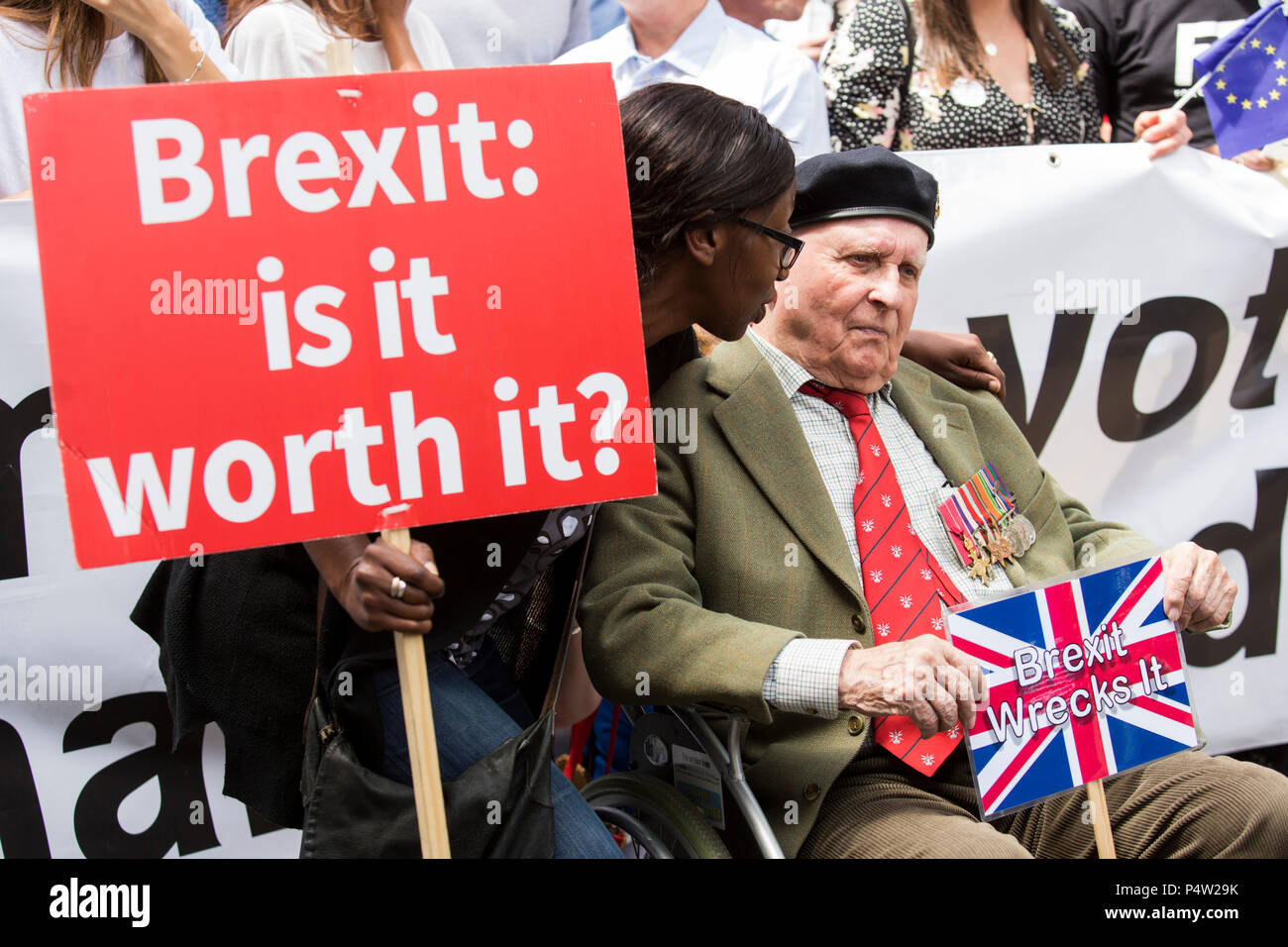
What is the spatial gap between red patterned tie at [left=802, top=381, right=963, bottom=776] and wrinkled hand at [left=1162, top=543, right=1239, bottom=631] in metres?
0.41

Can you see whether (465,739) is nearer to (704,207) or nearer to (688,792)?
(688,792)

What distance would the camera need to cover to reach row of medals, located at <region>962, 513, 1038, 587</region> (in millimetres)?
2590

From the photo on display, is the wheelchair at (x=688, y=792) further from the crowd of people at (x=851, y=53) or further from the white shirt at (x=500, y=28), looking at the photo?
the white shirt at (x=500, y=28)

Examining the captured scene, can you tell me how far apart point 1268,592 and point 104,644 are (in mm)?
3324

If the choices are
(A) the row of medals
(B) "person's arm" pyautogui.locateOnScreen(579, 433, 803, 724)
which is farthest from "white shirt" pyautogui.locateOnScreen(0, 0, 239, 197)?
(A) the row of medals

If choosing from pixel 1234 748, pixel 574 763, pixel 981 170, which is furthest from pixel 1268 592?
pixel 574 763

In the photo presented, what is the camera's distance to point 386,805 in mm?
1877

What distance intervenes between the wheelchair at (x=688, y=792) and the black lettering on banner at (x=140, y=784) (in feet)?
3.78

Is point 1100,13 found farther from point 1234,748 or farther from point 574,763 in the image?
point 574,763

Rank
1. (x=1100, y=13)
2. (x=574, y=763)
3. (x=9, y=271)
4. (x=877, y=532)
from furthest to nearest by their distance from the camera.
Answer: (x=1100, y=13) → (x=574, y=763) → (x=9, y=271) → (x=877, y=532)

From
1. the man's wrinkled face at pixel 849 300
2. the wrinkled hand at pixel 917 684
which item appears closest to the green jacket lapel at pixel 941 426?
the man's wrinkled face at pixel 849 300

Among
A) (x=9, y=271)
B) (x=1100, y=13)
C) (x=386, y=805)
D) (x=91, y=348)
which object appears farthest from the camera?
(x=1100, y=13)

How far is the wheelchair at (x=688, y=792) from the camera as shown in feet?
7.37

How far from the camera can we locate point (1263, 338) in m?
3.81
